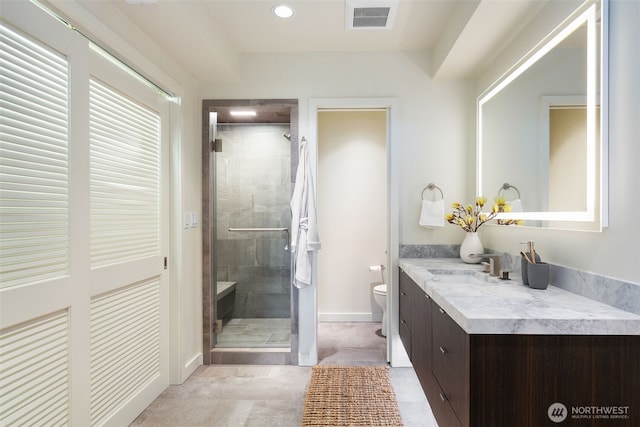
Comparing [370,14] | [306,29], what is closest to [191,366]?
[306,29]

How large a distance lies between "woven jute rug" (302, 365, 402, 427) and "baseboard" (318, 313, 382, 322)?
1.12m

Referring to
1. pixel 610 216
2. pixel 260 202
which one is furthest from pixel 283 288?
pixel 610 216

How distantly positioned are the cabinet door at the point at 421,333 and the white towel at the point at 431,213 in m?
0.69

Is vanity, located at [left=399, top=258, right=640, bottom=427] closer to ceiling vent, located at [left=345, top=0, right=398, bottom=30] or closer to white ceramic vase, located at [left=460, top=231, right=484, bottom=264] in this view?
white ceramic vase, located at [left=460, top=231, right=484, bottom=264]

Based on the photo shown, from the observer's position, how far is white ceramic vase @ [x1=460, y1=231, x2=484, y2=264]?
2.28 metres

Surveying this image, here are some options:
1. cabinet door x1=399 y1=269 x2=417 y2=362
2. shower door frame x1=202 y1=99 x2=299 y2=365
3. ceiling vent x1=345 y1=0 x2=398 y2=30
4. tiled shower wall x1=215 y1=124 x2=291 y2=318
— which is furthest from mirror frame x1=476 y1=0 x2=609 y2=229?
tiled shower wall x1=215 y1=124 x2=291 y2=318

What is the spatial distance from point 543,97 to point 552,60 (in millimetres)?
173

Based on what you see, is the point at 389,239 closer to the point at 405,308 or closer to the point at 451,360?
the point at 405,308

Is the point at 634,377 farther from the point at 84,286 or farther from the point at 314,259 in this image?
the point at 84,286

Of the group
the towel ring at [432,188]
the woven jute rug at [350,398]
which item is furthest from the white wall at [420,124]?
the woven jute rug at [350,398]

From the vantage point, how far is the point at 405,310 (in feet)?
7.75

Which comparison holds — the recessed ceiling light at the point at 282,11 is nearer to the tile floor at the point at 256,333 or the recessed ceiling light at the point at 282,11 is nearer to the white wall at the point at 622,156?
the white wall at the point at 622,156

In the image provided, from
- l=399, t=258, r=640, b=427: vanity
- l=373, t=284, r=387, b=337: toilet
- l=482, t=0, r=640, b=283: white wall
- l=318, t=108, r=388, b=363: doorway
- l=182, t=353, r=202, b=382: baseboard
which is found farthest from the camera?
A: l=318, t=108, r=388, b=363: doorway

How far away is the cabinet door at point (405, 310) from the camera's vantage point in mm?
2220
